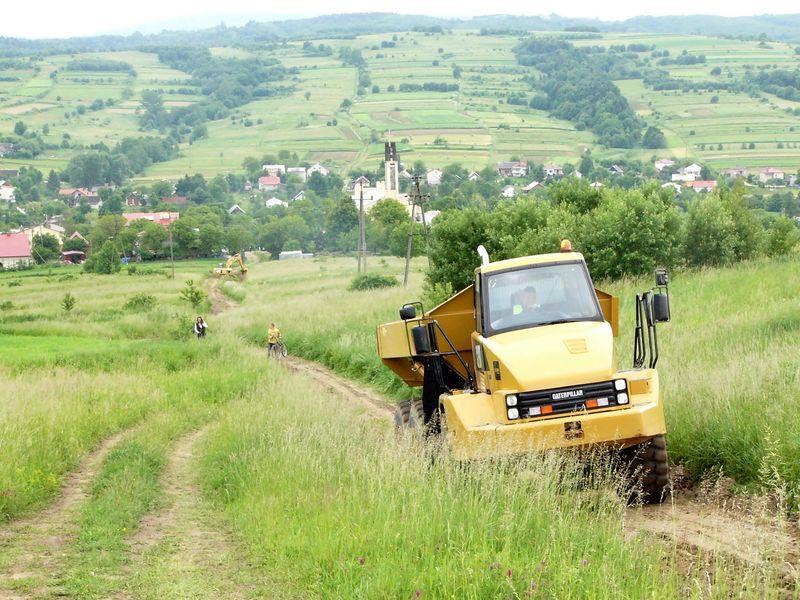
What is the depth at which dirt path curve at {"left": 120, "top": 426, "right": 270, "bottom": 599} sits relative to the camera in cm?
893

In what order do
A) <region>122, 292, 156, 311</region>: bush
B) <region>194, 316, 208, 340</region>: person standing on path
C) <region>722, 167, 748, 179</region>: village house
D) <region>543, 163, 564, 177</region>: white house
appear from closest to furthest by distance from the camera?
<region>194, 316, 208, 340</region>: person standing on path < <region>122, 292, 156, 311</region>: bush < <region>722, 167, 748, 179</region>: village house < <region>543, 163, 564, 177</region>: white house

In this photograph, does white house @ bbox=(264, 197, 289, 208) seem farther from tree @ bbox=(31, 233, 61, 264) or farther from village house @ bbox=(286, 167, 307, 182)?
tree @ bbox=(31, 233, 61, 264)

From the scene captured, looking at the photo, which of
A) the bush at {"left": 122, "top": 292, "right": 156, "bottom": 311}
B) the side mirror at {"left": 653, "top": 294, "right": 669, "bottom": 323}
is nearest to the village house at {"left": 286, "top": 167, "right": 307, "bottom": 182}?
the bush at {"left": 122, "top": 292, "right": 156, "bottom": 311}

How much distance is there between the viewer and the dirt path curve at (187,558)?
352 inches

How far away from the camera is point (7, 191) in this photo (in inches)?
7544

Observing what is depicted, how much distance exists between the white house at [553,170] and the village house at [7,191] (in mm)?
93588

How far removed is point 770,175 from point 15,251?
87.6 meters

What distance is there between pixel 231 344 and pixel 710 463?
21.9m

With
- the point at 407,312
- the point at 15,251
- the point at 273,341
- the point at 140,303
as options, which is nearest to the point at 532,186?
the point at 15,251

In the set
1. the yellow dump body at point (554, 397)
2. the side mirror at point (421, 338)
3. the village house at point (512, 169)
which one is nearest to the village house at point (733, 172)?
the village house at point (512, 169)

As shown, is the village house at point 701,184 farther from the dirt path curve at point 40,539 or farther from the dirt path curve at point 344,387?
the dirt path curve at point 40,539

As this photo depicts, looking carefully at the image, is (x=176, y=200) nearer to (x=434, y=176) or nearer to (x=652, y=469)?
(x=434, y=176)

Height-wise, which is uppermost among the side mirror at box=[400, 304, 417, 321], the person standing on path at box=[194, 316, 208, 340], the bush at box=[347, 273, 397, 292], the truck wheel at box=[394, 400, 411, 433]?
the side mirror at box=[400, 304, 417, 321]

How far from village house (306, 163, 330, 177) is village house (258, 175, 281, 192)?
21.4 ft
